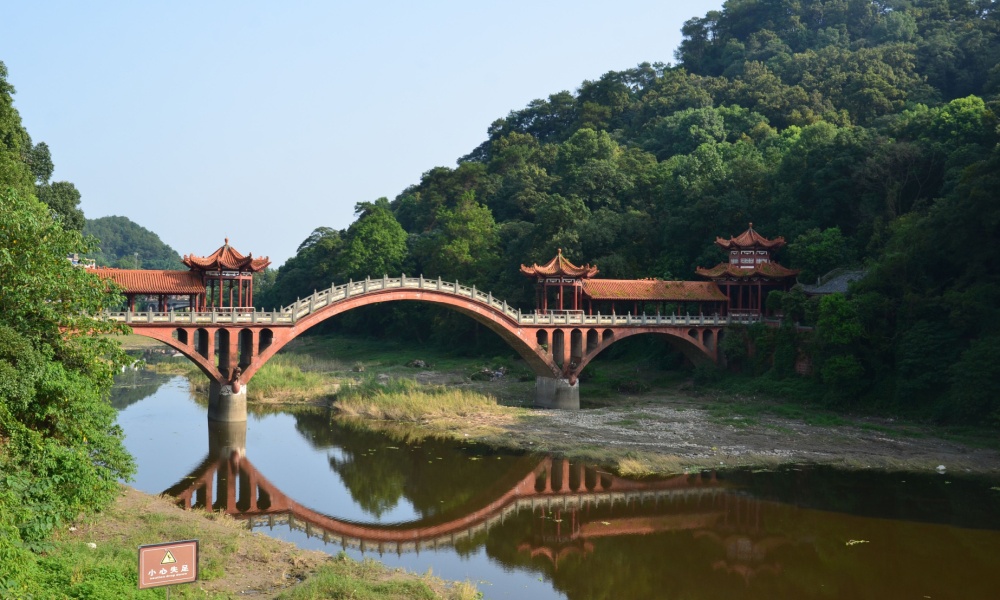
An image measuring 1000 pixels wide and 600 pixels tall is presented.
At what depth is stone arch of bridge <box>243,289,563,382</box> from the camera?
39131 mm

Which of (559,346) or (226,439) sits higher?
(559,346)

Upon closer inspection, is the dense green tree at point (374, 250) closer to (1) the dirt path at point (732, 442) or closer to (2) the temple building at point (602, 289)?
(2) the temple building at point (602, 289)

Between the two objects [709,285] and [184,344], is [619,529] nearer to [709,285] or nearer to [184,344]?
[184,344]

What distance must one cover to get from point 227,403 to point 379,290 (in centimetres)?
856

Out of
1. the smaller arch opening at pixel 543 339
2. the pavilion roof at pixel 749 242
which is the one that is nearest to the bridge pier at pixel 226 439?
the smaller arch opening at pixel 543 339

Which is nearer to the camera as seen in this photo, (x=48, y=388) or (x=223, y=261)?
(x=48, y=388)

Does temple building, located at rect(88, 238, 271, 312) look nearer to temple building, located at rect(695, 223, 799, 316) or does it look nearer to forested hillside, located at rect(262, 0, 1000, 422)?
forested hillside, located at rect(262, 0, 1000, 422)

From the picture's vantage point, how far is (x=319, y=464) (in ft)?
104

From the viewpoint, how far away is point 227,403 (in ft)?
121

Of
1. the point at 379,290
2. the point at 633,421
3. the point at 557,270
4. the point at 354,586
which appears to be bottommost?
the point at 354,586

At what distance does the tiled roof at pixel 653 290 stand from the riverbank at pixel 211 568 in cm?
2794

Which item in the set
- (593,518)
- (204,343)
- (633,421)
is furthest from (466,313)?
(593,518)

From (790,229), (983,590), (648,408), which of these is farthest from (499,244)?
(983,590)

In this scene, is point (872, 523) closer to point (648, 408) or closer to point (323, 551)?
point (323, 551)
